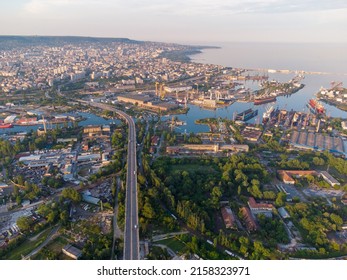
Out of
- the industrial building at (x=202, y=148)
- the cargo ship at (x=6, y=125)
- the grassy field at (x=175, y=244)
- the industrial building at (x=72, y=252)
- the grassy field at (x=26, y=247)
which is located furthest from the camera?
the cargo ship at (x=6, y=125)

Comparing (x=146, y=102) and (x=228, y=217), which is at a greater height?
(x=146, y=102)

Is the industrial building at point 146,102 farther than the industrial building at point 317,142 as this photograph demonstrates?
Yes

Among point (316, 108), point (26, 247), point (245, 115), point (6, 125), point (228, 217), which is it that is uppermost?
point (316, 108)

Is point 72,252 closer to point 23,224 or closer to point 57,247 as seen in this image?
point 57,247

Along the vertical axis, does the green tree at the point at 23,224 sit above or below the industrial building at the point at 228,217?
above

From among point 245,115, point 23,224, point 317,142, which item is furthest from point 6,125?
point 317,142

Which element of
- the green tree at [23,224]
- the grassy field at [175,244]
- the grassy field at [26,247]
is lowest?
the grassy field at [26,247]

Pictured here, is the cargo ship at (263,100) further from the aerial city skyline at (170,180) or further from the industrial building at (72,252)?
the industrial building at (72,252)

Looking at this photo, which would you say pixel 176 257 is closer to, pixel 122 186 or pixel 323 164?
pixel 122 186

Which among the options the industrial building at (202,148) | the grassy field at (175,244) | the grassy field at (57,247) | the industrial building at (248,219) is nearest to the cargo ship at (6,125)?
the industrial building at (202,148)
